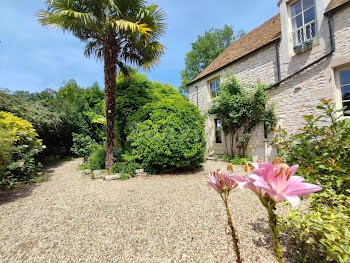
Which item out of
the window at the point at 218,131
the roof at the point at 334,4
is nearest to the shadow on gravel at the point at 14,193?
the window at the point at 218,131

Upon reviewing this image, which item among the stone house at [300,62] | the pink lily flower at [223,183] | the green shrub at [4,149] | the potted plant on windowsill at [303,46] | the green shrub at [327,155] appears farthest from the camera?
the potted plant on windowsill at [303,46]

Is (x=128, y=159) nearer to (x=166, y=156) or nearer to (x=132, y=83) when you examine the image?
(x=166, y=156)

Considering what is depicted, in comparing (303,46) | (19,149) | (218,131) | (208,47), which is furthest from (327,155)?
(208,47)

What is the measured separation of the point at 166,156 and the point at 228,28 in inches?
960

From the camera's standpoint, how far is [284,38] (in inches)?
270

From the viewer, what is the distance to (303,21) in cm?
643

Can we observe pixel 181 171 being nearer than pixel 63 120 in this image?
Yes

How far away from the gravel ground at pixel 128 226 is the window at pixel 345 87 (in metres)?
5.10

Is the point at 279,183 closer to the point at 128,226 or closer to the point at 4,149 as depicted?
the point at 128,226

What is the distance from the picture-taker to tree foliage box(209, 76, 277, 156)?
294 inches

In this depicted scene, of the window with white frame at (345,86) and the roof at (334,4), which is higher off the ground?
the roof at (334,4)

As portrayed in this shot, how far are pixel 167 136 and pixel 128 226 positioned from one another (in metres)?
3.42

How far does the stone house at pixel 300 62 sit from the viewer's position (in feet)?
18.2

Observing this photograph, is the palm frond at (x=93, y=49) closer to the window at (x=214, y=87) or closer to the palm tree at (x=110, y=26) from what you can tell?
the palm tree at (x=110, y=26)
